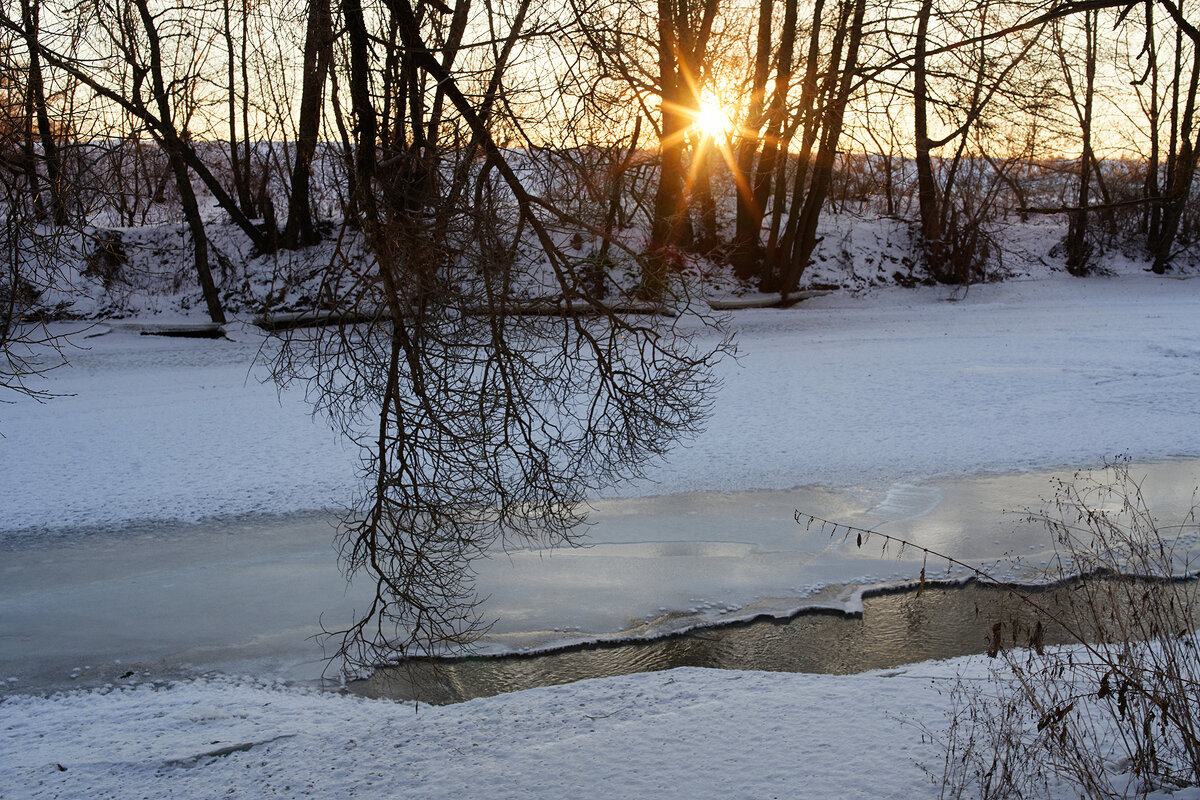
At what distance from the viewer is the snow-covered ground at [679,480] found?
4.50 metres

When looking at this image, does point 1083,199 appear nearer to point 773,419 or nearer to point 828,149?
point 828,149

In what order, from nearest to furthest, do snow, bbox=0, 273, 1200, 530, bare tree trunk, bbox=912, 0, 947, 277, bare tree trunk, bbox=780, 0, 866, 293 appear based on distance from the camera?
snow, bbox=0, 273, 1200, 530 → bare tree trunk, bbox=780, 0, 866, 293 → bare tree trunk, bbox=912, 0, 947, 277

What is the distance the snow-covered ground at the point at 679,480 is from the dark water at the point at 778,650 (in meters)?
0.38

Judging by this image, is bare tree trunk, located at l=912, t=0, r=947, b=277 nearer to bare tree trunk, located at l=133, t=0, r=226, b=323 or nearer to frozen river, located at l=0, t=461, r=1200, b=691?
frozen river, located at l=0, t=461, r=1200, b=691

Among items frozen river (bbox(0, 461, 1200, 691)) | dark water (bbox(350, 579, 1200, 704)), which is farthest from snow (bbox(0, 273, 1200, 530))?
dark water (bbox(350, 579, 1200, 704))

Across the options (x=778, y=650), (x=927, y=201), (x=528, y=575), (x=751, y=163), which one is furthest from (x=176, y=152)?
(x=927, y=201)

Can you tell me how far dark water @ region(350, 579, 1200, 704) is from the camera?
19.5ft

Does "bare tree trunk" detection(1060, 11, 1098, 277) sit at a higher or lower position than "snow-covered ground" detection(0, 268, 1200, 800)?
higher

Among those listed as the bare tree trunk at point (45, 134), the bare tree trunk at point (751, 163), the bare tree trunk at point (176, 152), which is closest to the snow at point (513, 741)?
the bare tree trunk at point (45, 134)

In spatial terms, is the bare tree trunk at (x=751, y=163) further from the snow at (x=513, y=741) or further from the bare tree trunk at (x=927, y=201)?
the snow at (x=513, y=741)

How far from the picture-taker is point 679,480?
9.77 meters

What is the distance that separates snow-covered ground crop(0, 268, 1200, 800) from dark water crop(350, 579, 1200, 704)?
379 mm

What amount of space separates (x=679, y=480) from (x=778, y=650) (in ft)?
12.0

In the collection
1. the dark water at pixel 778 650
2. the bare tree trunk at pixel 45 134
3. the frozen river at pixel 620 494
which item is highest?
the bare tree trunk at pixel 45 134
